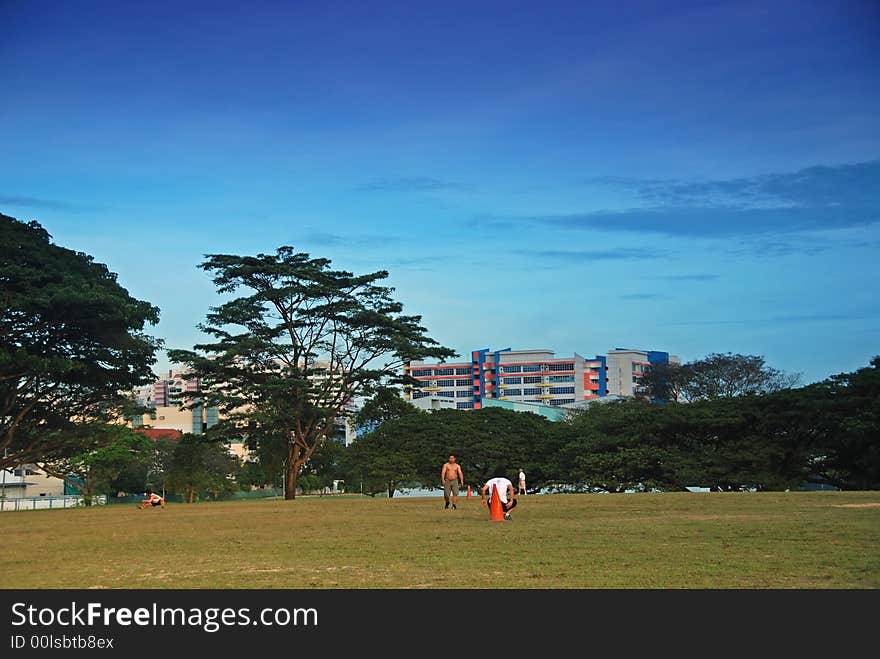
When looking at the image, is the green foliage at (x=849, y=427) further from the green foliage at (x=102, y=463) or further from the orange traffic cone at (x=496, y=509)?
the green foliage at (x=102, y=463)

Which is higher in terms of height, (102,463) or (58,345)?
(58,345)

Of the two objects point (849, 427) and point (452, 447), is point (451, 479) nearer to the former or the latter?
point (849, 427)

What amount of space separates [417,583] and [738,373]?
61770 mm

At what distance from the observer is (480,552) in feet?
42.4

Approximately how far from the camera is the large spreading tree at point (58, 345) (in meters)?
31.4

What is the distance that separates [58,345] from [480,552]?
25054mm

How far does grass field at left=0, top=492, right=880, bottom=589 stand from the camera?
33.0 ft

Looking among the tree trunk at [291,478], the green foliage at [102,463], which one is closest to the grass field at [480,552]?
the tree trunk at [291,478]

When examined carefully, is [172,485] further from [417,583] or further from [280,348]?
[417,583]

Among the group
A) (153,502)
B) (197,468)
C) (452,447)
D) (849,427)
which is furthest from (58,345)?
(849,427)

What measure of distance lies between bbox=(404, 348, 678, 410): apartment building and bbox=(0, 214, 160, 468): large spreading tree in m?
109

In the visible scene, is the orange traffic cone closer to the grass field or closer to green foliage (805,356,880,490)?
the grass field

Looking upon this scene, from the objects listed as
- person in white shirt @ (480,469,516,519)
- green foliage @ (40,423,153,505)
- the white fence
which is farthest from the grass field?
the white fence

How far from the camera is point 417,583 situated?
9.80 m
